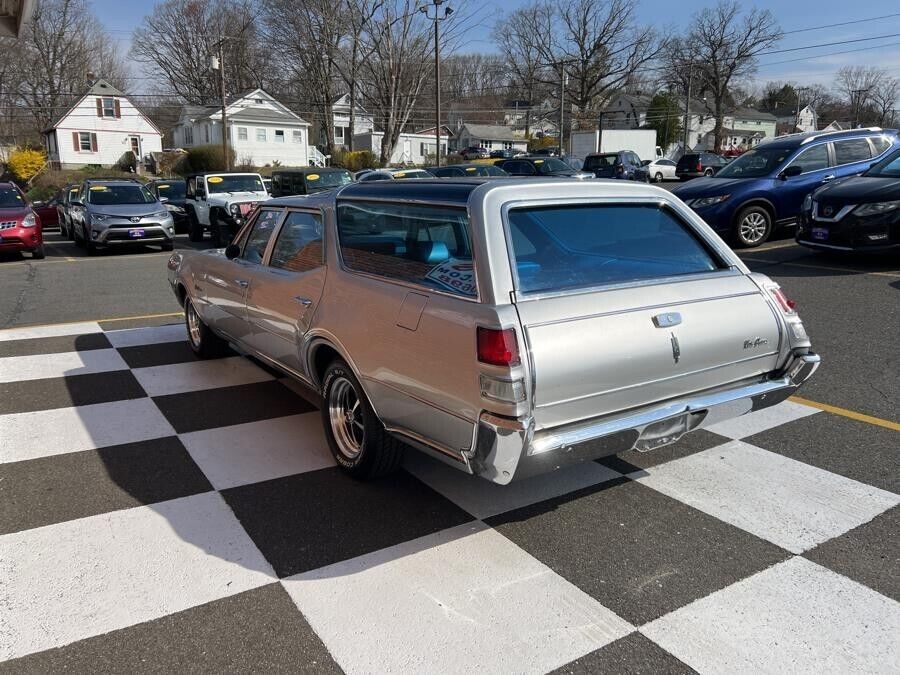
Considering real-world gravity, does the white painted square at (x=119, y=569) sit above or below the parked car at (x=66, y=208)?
below

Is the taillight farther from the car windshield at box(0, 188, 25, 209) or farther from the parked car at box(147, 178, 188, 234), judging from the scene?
the parked car at box(147, 178, 188, 234)

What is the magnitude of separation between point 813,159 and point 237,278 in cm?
1102

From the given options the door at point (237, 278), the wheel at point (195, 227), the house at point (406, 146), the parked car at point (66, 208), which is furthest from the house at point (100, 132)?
the door at point (237, 278)

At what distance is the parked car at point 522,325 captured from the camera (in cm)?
302

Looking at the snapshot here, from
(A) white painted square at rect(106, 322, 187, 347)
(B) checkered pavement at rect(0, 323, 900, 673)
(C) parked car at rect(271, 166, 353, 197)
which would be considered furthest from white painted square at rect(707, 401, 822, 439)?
(C) parked car at rect(271, 166, 353, 197)

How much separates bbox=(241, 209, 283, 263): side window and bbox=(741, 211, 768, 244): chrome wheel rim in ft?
31.2

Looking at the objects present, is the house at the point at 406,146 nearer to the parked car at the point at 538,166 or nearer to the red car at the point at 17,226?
the parked car at the point at 538,166

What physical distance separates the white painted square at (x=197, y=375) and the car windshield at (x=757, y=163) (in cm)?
1002

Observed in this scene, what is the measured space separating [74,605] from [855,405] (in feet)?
16.5

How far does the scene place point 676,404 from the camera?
11.3ft

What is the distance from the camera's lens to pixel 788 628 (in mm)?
2705

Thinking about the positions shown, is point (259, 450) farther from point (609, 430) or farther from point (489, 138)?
point (489, 138)

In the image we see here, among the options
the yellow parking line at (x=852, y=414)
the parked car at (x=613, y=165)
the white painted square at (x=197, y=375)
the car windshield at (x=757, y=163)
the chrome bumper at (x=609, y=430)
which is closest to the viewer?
the chrome bumper at (x=609, y=430)

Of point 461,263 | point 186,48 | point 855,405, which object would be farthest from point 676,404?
point 186,48
